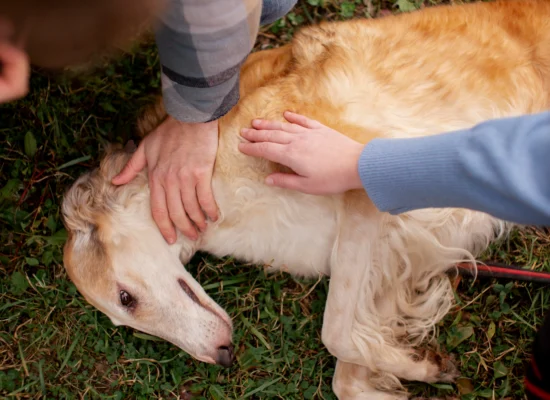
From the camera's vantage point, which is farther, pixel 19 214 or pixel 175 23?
pixel 19 214

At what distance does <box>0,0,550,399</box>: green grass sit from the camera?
311cm

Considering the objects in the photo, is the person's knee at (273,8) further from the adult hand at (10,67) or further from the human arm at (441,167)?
the adult hand at (10,67)

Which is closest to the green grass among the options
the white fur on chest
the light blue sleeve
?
the white fur on chest

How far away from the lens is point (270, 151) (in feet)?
8.12

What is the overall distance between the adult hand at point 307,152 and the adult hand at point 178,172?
21cm

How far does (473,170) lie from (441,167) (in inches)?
4.9

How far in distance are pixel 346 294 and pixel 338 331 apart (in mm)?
204

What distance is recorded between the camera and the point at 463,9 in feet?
9.27

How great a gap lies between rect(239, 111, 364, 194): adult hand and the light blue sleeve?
152 mm

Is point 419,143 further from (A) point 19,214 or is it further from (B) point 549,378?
(A) point 19,214

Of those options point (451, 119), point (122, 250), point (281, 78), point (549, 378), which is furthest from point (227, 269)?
point (549, 378)

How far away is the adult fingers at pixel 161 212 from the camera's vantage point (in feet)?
8.95

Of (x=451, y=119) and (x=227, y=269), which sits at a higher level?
(x=451, y=119)

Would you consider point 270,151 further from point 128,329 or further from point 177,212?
point 128,329
